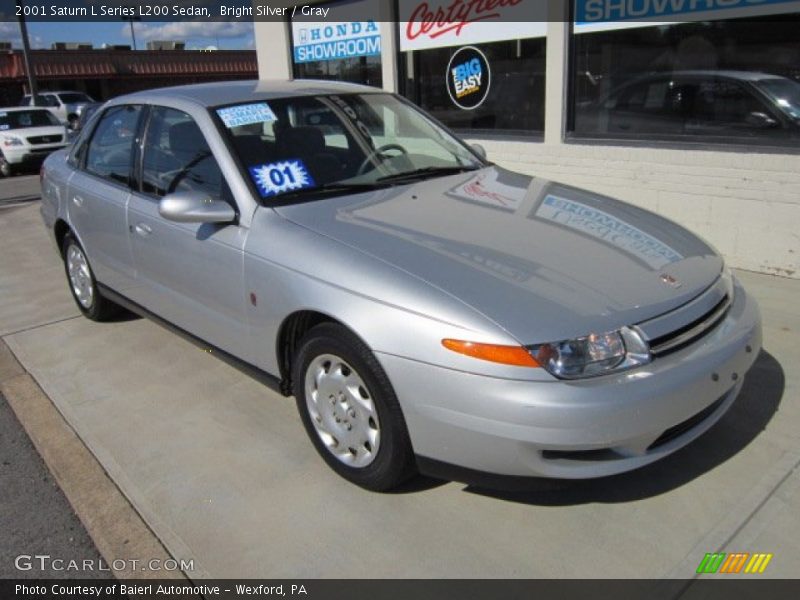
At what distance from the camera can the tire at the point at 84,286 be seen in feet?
16.7

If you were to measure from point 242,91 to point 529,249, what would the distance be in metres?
2.06

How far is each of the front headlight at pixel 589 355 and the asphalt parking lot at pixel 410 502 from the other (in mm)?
444

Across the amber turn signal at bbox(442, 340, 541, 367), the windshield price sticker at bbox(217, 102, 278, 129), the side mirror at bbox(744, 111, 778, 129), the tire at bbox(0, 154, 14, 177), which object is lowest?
the tire at bbox(0, 154, 14, 177)

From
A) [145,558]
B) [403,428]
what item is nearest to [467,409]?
[403,428]

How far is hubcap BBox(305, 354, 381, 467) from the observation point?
2.81m

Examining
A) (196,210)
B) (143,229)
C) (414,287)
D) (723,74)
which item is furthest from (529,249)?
(723,74)

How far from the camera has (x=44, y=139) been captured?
16.9 metres

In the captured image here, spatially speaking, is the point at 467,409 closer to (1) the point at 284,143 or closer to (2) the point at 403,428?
(2) the point at 403,428

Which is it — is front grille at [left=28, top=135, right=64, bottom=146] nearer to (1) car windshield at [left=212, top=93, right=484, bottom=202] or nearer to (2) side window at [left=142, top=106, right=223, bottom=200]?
(2) side window at [left=142, top=106, right=223, bottom=200]

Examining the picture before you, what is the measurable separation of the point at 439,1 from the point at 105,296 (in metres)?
5.22

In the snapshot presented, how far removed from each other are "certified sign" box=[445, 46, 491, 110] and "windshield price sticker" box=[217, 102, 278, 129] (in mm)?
4588

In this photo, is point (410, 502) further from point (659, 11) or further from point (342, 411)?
point (659, 11)

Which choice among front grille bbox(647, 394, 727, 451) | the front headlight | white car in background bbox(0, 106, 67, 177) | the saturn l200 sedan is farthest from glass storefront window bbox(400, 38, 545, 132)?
white car in background bbox(0, 106, 67, 177)

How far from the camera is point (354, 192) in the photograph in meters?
3.51
